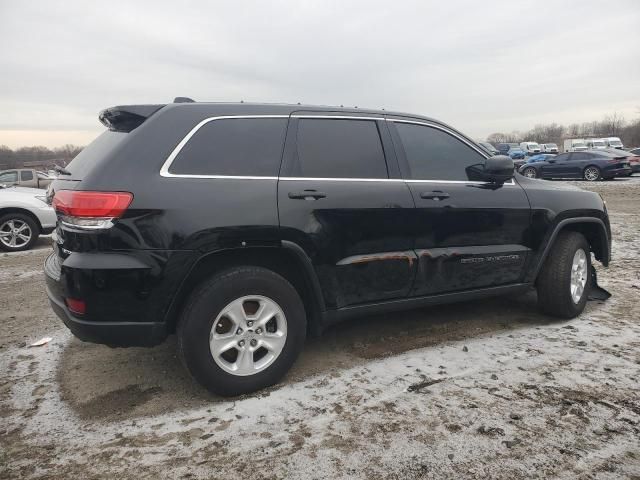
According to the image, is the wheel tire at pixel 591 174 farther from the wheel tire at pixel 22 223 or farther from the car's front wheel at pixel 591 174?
the wheel tire at pixel 22 223

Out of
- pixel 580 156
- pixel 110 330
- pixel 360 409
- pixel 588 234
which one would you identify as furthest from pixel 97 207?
pixel 580 156

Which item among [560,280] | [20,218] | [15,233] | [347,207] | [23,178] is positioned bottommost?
[15,233]

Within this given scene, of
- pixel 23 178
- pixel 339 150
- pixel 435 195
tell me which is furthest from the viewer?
pixel 23 178

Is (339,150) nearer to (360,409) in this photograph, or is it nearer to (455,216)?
(455,216)

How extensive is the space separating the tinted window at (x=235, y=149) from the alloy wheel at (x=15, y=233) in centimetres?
695

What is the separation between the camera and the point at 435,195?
11.4ft

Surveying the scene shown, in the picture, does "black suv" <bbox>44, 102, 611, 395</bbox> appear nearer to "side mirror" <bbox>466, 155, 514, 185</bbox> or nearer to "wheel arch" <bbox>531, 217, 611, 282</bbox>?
"side mirror" <bbox>466, 155, 514, 185</bbox>

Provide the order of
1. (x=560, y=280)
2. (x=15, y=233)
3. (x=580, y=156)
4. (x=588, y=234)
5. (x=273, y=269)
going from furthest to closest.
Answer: (x=580, y=156)
(x=15, y=233)
(x=588, y=234)
(x=560, y=280)
(x=273, y=269)

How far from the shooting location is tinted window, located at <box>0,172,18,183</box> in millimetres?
18439

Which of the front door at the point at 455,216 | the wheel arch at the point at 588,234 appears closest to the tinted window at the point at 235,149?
the front door at the point at 455,216

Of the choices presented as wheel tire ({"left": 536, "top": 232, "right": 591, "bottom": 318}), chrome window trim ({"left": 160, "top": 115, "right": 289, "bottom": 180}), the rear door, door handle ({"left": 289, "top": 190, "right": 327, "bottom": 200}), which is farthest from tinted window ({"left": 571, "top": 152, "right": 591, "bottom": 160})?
chrome window trim ({"left": 160, "top": 115, "right": 289, "bottom": 180})

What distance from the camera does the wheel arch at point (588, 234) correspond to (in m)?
4.09

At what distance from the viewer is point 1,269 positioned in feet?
21.9

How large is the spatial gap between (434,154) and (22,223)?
7.66 metres
